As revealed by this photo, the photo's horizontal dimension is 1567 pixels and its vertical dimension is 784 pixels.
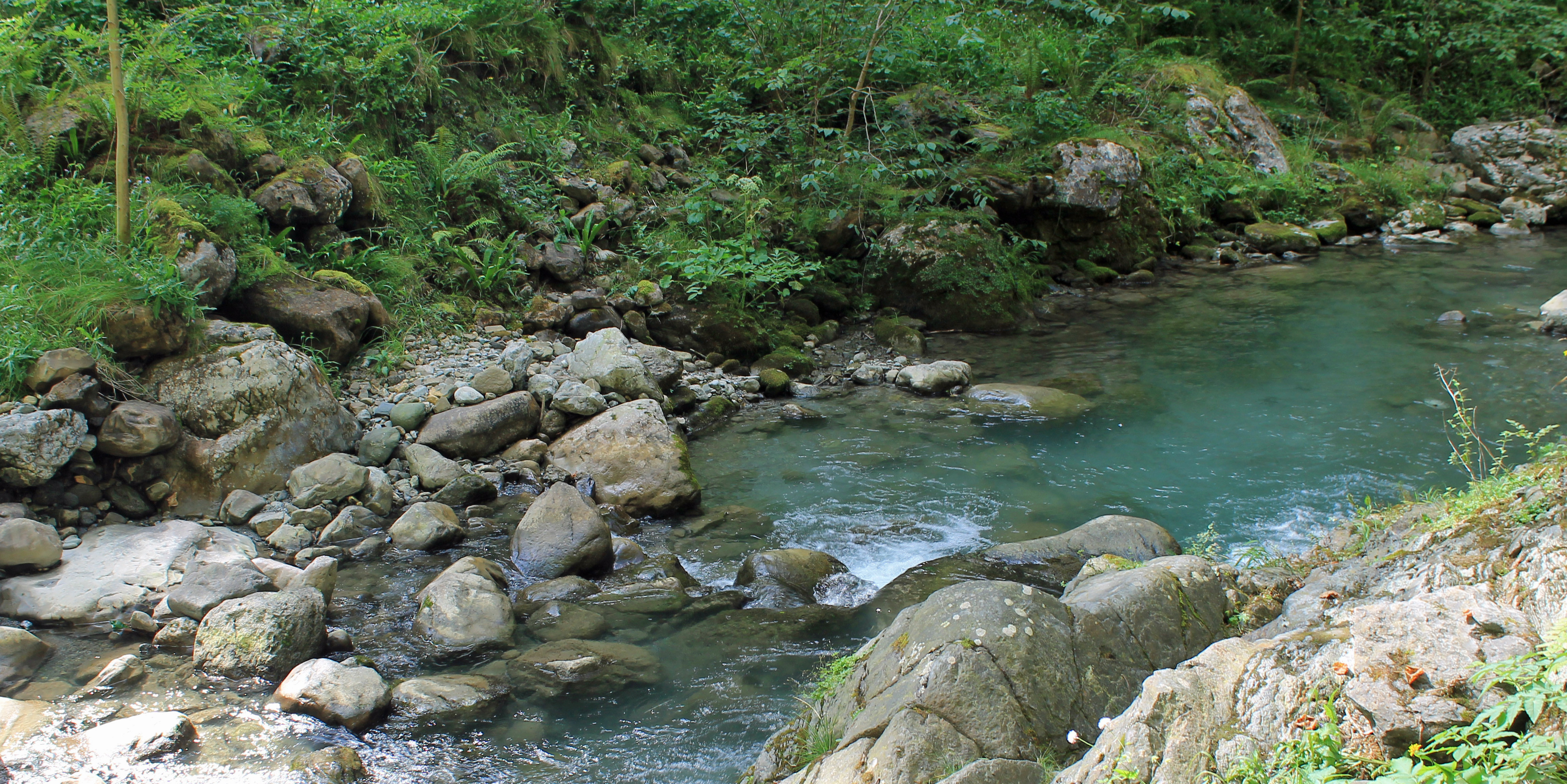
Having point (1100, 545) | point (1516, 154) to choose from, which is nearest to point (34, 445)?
point (1100, 545)

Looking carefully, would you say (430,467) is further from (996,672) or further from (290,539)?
(996,672)

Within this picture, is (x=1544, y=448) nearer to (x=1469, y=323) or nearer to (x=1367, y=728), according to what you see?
(x=1367, y=728)

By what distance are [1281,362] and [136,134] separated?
11.1m

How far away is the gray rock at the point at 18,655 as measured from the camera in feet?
12.7

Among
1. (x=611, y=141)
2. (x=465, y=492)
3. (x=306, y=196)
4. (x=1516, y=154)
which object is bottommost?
(x=465, y=492)

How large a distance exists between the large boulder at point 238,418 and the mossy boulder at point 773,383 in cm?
422

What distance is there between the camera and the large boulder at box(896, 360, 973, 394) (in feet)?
28.8

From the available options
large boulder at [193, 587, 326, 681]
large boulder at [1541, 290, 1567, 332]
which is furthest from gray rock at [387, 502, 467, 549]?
large boulder at [1541, 290, 1567, 332]

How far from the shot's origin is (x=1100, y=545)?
5.15 metres

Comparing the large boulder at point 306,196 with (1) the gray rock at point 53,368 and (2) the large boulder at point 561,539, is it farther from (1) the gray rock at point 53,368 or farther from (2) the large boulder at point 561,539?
(2) the large boulder at point 561,539

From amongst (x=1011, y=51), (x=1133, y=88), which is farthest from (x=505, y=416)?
(x=1133, y=88)

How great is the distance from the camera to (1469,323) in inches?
382

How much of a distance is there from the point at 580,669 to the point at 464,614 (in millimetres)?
797

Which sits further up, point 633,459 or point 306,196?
point 306,196
